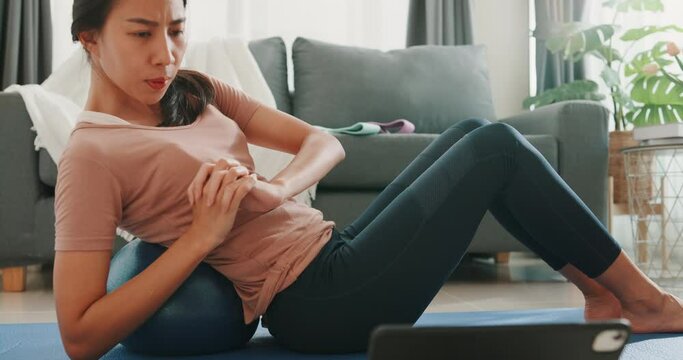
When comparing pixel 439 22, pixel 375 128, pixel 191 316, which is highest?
pixel 439 22

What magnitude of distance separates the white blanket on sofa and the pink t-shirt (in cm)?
104

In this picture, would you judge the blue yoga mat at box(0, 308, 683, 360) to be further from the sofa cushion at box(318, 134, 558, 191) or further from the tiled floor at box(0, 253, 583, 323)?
the sofa cushion at box(318, 134, 558, 191)

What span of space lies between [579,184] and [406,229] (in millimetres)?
1512

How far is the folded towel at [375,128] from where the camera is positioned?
8.00 ft

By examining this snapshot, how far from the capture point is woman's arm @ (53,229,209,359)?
996 mm

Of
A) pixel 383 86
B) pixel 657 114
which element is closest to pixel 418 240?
pixel 383 86

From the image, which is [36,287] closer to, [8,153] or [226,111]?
[8,153]

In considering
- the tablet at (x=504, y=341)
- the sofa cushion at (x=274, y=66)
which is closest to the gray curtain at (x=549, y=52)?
the sofa cushion at (x=274, y=66)

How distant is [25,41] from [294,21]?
Answer: 123 cm

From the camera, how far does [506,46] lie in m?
3.72

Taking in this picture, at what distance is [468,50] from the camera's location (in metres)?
3.20

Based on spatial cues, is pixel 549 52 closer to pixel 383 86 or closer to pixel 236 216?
pixel 383 86

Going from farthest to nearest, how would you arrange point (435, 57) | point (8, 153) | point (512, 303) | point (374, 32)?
point (374, 32), point (435, 57), point (8, 153), point (512, 303)

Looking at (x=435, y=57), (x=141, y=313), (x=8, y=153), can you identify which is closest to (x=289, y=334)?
(x=141, y=313)
